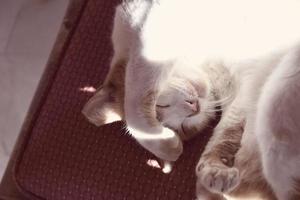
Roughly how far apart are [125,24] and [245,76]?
270 mm

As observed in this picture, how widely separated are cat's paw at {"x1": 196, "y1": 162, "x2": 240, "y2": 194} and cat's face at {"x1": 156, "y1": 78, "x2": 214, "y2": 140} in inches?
5.7

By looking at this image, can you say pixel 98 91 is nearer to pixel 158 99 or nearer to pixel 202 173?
pixel 158 99

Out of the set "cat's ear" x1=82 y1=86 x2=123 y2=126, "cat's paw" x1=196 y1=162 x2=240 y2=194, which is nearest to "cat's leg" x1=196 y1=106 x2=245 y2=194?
"cat's paw" x1=196 y1=162 x2=240 y2=194

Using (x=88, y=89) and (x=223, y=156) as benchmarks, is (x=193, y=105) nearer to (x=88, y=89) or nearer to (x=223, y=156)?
(x=223, y=156)

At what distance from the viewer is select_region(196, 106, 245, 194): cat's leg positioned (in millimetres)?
975

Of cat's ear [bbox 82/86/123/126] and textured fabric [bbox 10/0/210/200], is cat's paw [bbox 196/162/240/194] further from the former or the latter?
cat's ear [bbox 82/86/123/126]

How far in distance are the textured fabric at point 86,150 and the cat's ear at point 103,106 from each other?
0.19 feet

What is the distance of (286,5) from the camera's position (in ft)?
3.49

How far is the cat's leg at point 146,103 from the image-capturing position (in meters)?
1.04

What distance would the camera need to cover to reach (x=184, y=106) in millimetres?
1093

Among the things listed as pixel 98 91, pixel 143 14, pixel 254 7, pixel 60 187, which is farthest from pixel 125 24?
pixel 60 187

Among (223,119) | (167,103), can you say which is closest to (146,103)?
(167,103)

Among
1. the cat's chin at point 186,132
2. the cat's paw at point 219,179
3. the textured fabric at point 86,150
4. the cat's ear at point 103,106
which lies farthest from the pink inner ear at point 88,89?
the cat's paw at point 219,179

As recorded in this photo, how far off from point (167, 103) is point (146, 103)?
3.0 inches
